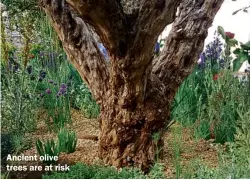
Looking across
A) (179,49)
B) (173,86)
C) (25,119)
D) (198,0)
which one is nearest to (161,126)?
(173,86)

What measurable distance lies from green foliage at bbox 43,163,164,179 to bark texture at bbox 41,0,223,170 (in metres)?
0.10

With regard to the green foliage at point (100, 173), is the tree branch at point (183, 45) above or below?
above

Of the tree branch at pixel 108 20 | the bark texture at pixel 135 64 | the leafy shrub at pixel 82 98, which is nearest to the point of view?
the tree branch at pixel 108 20

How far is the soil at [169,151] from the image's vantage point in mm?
3070

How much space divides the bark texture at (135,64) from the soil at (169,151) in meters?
0.13

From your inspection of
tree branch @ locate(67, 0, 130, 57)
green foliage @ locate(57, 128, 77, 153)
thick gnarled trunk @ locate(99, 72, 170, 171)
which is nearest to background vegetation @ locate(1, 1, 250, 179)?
green foliage @ locate(57, 128, 77, 153)

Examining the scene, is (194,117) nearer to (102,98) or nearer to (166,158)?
(166,158)

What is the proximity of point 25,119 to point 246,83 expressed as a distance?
180cm

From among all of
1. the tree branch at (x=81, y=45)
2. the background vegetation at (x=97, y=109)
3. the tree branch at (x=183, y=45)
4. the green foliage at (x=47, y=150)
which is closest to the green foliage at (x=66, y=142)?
the background vegetation at (x=97, y=109)

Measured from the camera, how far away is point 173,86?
316 centimetres

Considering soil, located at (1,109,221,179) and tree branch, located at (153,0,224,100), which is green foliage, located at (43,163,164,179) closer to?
soil, located at (1,109,221,179)

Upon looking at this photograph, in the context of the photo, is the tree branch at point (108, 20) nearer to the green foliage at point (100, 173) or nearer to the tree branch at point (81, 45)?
the tree branch at point (81, 45)

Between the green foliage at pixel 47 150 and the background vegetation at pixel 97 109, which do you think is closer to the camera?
the background vegetation at pixel 97 109

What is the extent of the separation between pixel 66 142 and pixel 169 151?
74 centimetres
